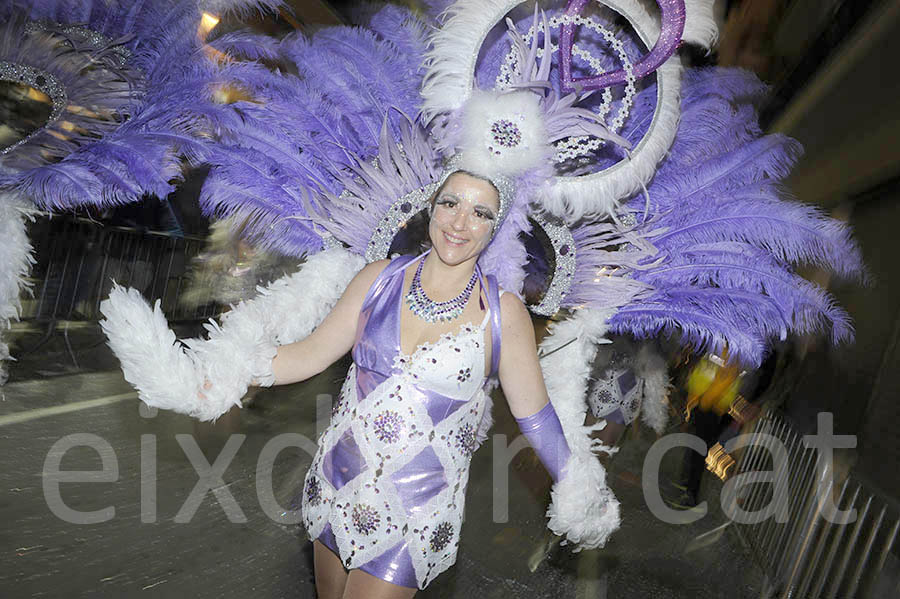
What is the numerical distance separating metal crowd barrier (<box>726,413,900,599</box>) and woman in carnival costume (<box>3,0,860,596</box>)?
2312 mm

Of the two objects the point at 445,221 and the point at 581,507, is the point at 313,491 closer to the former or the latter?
the point at 581,507

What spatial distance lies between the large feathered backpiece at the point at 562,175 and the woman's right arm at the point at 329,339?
0.11 m

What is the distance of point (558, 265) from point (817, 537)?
3561 millimetres

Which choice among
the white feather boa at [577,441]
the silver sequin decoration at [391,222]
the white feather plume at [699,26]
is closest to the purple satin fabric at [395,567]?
the white feather boa at [577,441]

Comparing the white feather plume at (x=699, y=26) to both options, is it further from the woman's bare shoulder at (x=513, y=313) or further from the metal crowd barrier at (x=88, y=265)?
the metal crowd barrier at (x=88, y=265)

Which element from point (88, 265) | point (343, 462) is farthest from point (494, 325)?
point (88, 265)

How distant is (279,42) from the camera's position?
113 inches

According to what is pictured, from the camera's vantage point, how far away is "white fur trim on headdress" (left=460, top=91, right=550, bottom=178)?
2207mm

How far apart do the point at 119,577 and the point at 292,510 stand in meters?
1.28

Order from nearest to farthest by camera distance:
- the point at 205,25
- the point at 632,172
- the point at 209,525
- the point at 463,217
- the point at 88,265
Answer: the point at 463,217
the point at 632,172
the point at 205,25
the point at 209,525
the point at 88,265

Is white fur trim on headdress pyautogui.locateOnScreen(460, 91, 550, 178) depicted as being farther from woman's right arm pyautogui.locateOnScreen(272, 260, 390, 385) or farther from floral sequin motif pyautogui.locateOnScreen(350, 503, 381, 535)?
floral sequin motif pyautogui.locateOnScreen(350, 503, 381, 535)

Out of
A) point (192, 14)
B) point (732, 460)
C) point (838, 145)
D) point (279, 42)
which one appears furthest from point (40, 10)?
point (838, 145)

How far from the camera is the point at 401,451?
6.98 feet

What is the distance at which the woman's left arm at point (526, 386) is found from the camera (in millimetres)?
2221
